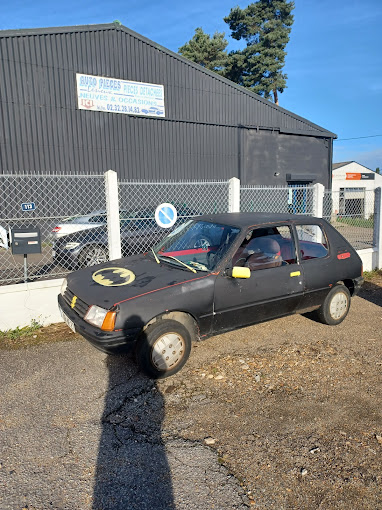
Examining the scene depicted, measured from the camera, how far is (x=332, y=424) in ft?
9.91

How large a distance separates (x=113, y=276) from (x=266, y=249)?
181 cm

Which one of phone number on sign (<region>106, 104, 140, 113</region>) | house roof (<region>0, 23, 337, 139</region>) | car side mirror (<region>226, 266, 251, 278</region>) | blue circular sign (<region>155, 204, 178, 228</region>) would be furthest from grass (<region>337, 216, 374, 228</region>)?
house roof (<region>0, 23, 337, 139</region>)

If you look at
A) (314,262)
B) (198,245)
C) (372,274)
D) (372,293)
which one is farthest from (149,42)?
(314,262)

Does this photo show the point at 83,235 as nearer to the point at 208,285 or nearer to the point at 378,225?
the point at 208,285

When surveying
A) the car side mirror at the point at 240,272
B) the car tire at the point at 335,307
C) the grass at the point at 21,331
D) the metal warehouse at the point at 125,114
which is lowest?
the grass at the point at 21,331

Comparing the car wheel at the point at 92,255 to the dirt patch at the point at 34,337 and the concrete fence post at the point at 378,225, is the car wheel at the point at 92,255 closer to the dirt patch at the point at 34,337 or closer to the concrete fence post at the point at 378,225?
the dirt patch at the point at 34,337

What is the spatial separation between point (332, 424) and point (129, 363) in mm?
2122

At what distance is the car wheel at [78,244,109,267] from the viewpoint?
6918 millimetres

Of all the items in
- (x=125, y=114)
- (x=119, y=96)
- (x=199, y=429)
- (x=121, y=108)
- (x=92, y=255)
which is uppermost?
(x=119, y=96)

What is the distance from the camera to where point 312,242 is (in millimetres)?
4969

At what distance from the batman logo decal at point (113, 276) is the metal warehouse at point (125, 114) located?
11.2 meters

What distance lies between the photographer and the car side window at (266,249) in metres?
4.19

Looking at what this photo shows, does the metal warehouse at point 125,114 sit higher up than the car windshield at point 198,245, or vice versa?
the metal warehouse at point 125,114

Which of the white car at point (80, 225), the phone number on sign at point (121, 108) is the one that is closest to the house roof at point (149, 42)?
the phone number on sign at point (121, 108)
